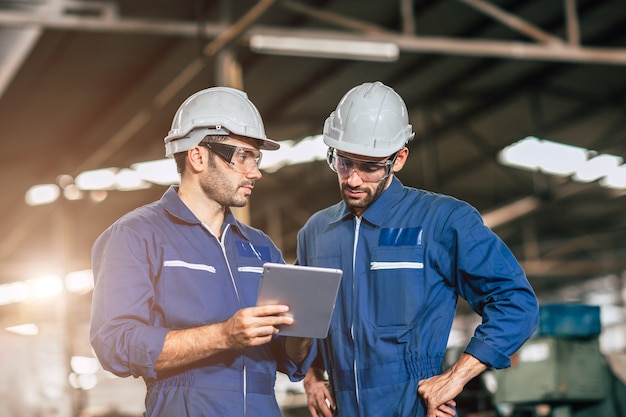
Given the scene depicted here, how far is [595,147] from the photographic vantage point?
1638cm

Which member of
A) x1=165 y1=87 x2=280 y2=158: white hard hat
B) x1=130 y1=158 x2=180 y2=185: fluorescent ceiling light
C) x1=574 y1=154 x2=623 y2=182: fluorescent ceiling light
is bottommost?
x1=165 y1=87 x2=280 y2=158: white hard hat

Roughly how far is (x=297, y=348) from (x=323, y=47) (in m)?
5.84

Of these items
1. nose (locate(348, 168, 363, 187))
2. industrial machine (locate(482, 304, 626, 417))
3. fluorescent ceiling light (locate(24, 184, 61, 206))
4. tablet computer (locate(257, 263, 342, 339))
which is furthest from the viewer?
fluorescent ceiling light (locate(24, 184, 61, 206))

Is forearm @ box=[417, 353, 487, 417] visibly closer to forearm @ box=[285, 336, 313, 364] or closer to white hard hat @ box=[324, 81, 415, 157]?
forearm @ box=[285, 336, 313, 364]

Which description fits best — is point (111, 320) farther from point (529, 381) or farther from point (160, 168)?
point (160, 168)

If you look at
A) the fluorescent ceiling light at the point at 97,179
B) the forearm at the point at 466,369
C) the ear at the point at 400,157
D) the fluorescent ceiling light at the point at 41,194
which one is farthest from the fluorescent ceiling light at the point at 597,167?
the forearm at the point at 466,369

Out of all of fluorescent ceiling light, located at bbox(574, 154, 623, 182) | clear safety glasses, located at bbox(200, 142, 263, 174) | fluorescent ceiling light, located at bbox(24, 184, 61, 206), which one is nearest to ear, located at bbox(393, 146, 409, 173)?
clear safety glasses, located at bbox(200, 142, 263, 174)

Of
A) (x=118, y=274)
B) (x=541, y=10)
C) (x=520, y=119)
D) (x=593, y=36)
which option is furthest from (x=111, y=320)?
(x=520, y=119)

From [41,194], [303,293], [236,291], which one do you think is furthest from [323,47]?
[41,194]

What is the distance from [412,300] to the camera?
12.1 feet

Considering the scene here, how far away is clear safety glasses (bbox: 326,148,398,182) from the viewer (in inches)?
151

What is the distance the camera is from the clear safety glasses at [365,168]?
3.84m

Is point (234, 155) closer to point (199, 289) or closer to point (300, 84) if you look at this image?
point (199, 289)

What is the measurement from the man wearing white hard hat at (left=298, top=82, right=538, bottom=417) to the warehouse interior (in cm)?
442
